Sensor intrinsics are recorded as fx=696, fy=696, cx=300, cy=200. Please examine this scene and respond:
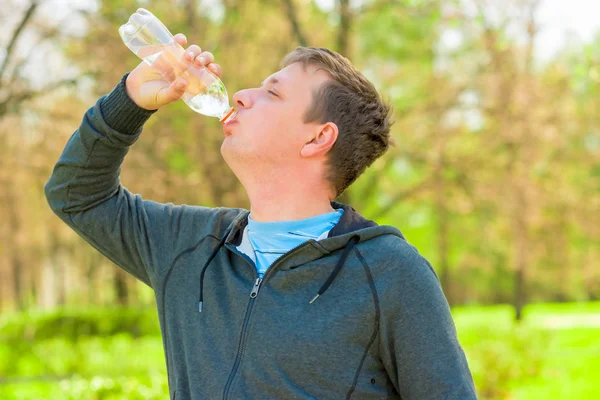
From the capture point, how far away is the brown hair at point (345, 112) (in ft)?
7.22

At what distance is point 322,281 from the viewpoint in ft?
6.32

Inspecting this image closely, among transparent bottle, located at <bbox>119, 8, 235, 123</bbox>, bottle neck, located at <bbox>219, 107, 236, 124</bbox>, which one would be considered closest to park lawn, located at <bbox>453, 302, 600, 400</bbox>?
transparent bottle, located at <bbox>119, 8, 235, 123</bbox>

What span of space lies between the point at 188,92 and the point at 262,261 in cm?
96

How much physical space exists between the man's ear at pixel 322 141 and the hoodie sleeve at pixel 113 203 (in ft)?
1.20

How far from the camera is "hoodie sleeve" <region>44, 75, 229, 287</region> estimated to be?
214 centimetres

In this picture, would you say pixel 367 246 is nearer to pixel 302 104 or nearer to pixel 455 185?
pixel 302 104

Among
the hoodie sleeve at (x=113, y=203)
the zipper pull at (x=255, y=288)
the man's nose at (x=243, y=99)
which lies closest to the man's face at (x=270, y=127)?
the man's nose at (x=243, y=99)

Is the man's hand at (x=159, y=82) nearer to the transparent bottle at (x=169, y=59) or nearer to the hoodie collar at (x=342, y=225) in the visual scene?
the transparent bottle at (x=169, y=59)

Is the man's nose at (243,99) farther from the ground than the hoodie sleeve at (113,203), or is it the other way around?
the man's nose at (243,99)

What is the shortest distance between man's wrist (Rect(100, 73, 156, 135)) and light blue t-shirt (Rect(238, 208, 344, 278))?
0.48 m

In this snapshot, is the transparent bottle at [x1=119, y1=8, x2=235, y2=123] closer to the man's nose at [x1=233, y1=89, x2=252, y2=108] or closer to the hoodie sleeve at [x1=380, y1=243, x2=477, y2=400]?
the man's nose at [x1=233, y1=89, x2=252, y2=108]

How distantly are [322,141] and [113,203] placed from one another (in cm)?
70

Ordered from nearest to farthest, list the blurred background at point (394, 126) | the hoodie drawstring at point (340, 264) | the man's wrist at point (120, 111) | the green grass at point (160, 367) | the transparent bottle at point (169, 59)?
the hoodie drawstring at point (340, 264), the man's wrist at point (120, 111), the transparent bottle at point (169, 59), the green grass at point (160, 367), the blurred background at point (394, 126)

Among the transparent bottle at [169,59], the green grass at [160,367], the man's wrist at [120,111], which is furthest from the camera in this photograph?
the green grass at [160,367]
